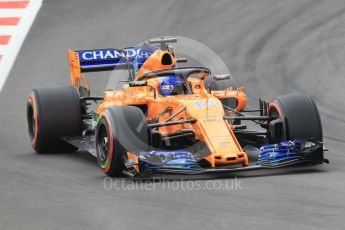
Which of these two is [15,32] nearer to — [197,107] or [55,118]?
[55,118]

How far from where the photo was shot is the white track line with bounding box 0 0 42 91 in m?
21.4

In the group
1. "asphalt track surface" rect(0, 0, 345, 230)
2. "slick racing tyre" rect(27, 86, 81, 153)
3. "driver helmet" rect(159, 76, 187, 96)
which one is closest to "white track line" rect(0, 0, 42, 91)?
"asphalt track surface" rect(0, 0, 345, 230)

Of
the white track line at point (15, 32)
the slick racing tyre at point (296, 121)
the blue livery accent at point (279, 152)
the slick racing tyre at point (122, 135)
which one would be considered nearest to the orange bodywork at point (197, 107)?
the blue livery accent at point (279, 152)

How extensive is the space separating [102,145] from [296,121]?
2585 millimetres

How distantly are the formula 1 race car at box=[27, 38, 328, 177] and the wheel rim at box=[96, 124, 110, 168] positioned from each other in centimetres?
1

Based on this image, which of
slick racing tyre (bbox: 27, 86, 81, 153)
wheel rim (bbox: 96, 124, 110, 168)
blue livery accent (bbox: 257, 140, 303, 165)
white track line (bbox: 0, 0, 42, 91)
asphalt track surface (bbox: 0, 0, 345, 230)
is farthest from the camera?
white track line (bbox: 0, 0, 42, 91)

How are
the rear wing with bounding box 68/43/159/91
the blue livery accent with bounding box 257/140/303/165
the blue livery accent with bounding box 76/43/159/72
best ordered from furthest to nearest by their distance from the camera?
the blue livery accent with bounding box 76/43/159/72 < the rear wing with bounding box 68/43/159/91 < the blue livery accent with bounding box 257/140/303/165

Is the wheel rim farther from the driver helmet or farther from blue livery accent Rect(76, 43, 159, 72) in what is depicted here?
blue livery accent Rect(76, 43, 159, 72)

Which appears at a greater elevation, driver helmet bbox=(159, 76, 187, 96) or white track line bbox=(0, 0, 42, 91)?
white track line bbox=(0, 0, 42, 91)

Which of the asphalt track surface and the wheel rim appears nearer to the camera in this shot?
the asphalt track surface

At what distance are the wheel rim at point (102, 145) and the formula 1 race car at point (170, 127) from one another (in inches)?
0.5

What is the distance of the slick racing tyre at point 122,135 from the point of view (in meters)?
12.0

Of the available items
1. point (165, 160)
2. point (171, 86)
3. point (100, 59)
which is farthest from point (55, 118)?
point (165, 160)
